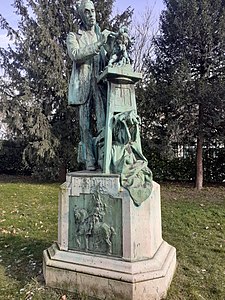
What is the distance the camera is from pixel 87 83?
365 centimetres

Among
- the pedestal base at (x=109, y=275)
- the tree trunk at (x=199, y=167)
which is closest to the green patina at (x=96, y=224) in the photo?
the pedestal base at (x=109, y=275)

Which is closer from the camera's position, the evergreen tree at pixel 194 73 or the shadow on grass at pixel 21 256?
the shadow on grass at pixel 21 256

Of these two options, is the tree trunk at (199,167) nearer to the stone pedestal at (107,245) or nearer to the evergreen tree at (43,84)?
the evergreen tree at (43,84)

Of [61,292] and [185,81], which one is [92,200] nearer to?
Result: [61,292]

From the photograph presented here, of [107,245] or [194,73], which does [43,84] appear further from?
[107,245]

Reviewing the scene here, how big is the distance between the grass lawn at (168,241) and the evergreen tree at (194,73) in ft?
8.14

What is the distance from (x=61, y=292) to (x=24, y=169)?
1416 centimetres

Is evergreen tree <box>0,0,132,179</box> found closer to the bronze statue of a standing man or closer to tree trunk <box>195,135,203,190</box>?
tree trunk <box>195,135,203,190</box>

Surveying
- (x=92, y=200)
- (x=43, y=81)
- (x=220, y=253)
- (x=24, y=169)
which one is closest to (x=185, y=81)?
(x=43, y=81)

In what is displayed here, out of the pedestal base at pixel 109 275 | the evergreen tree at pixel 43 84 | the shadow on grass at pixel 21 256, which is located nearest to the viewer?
the pedestal base at pixel 109 275

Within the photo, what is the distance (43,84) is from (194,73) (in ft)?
21.7

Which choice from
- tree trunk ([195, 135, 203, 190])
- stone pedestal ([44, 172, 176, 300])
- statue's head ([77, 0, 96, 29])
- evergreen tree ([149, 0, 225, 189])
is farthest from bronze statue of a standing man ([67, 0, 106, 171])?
tree trunk ([195, 135, 203, 190])

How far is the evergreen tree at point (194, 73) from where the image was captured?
35.4 ft

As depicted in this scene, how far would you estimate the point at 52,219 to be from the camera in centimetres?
675
